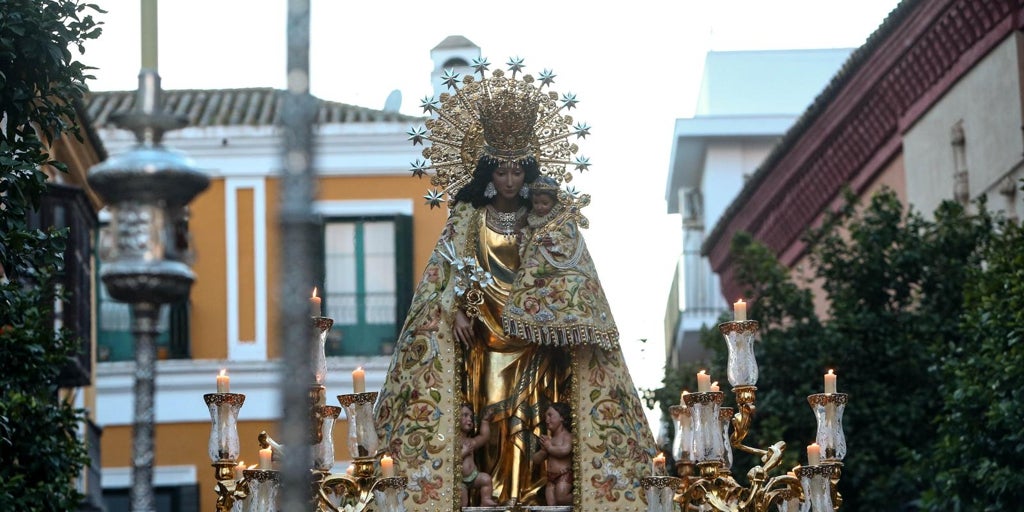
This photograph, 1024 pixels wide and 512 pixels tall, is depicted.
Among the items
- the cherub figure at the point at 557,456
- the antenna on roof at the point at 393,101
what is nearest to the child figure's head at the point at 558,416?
the cherub figure at the point at 557,456

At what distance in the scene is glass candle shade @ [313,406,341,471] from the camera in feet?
42.7

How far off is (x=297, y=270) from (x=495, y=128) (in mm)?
7878

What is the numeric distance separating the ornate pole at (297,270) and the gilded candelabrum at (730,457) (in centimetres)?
614

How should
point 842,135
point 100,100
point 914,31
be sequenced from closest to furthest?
point 914,31
point 842,135
point 100,100

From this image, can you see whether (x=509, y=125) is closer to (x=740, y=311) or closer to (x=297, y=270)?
(x=740, y=311)

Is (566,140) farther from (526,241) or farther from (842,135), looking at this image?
(842,135)

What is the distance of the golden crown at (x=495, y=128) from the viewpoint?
14.9m

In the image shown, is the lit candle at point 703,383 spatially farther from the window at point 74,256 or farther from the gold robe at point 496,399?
the window at point 74,256

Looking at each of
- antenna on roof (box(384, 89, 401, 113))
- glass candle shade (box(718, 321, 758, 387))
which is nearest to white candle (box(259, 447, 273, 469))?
glass candle shade (box(718, 321, 758, 387))

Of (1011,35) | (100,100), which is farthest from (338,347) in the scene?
(1011,35)

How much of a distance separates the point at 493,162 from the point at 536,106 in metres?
0.46

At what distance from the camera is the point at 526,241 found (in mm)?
14812

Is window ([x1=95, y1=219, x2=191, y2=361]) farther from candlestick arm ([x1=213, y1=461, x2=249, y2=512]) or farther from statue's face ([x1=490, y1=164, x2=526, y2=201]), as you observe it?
candlestick arm ([x1=213, y1=461, x2=249, y2=512])

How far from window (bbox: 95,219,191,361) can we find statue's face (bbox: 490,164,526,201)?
1890 centimetres
